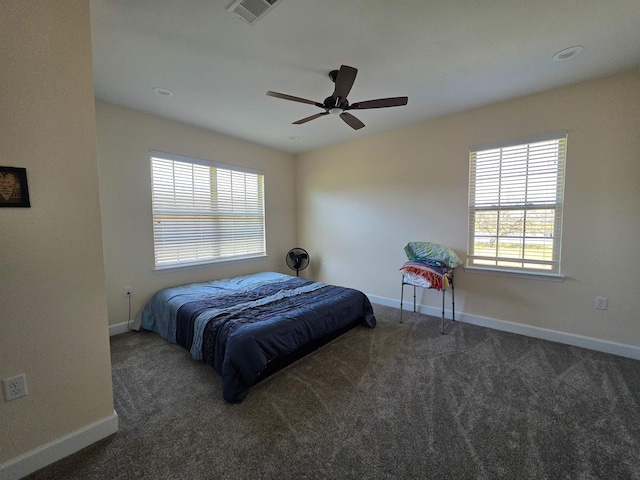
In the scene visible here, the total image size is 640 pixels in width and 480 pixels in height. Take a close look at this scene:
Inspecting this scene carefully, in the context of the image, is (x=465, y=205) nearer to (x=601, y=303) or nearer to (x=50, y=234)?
(x=601, y=303)

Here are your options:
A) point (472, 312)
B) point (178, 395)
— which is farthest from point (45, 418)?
point (472, 312)

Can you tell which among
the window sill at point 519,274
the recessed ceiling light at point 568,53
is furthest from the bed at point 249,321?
the recessed ceiling light at point 568,53

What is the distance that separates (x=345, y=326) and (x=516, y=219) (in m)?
2.32

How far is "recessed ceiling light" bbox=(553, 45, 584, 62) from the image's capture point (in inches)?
78.6

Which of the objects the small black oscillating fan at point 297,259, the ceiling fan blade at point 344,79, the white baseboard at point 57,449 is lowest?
the white baseboard at point 57,449

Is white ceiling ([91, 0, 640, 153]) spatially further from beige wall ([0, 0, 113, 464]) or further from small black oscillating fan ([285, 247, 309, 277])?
small black oscillating fan ([285, 247, 309, 277])

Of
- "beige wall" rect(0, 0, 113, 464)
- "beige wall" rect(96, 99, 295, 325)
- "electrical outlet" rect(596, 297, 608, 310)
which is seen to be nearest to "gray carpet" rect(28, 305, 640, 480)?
"beige wall" rect(0, 0, 113, 464)

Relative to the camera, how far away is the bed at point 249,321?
6.28 ft

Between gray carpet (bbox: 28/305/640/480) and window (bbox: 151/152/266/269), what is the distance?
1420 mm

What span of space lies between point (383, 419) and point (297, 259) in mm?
3052

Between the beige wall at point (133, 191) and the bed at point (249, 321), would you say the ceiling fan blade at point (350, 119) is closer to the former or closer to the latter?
the bed at point (249, 321)

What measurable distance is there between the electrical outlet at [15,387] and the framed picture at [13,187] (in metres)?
0.86

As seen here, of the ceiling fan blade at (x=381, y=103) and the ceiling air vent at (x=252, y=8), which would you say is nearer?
the ceiling air vent at (x=252, y=8)

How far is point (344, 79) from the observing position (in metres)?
1.92
